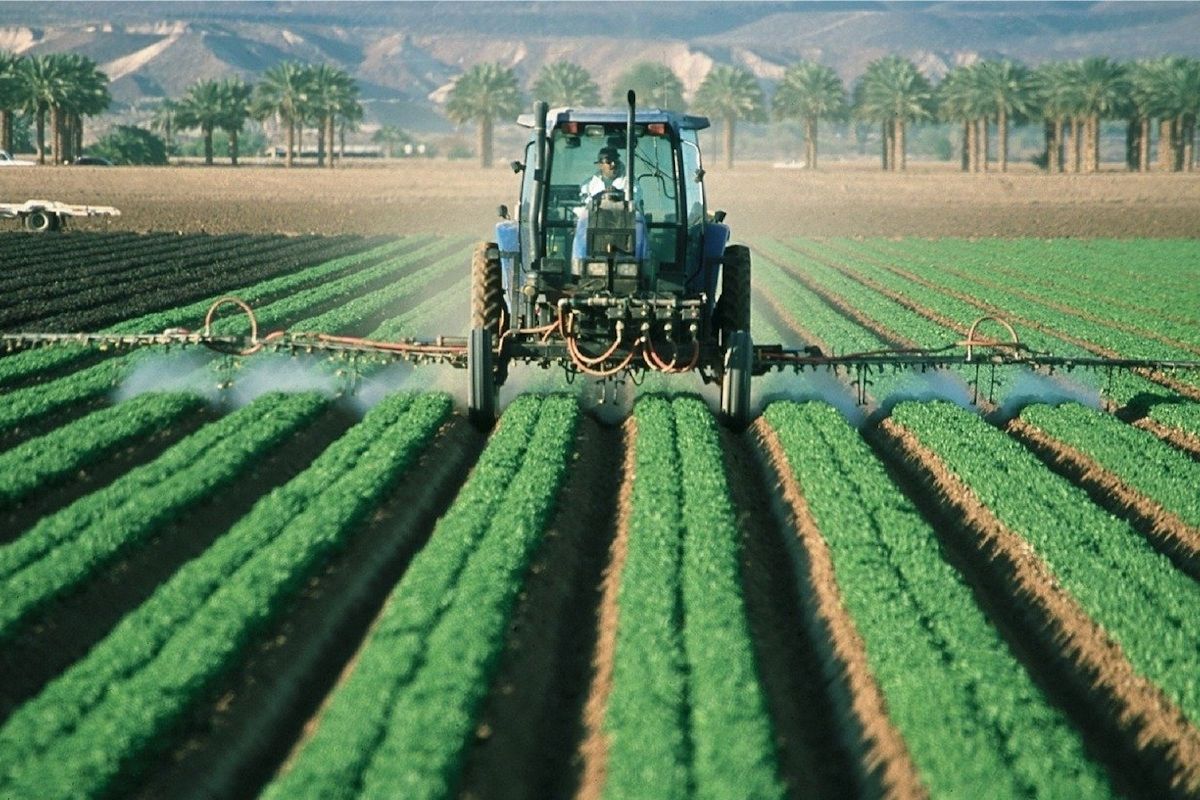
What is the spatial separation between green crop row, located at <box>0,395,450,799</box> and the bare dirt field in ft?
117

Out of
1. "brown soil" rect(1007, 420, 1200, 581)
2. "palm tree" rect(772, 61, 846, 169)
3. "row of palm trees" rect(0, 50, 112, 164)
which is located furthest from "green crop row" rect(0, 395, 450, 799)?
"palm tree" rect(772, 61, 846, 169)

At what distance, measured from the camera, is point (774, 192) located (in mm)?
65188

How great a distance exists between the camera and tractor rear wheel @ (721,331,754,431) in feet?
47.2

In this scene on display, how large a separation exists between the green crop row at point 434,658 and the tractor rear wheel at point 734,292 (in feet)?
12.4

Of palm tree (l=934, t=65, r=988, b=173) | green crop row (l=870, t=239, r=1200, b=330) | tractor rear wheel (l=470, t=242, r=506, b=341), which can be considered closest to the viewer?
tractor rear wheel (l=470, t=242, r=506, b=341)

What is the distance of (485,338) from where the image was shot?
14.2 metres

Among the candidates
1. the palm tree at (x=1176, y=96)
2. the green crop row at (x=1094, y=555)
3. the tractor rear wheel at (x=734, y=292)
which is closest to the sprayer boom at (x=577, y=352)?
the tractor rear wheel at (x=734, y=292)

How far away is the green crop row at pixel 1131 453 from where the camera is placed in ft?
39.3

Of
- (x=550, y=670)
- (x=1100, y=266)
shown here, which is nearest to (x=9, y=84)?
(x=1100, y=266)

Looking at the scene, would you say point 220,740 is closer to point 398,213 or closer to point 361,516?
point 361,516

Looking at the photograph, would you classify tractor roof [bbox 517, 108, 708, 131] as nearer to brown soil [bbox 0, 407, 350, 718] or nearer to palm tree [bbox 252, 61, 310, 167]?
brown soil [bbox 0, 407, 350, 718]

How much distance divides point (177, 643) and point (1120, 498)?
26.1 feet

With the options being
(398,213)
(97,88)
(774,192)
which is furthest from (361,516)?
(97,88)

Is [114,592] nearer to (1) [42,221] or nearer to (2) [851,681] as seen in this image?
(2) [851,681]
